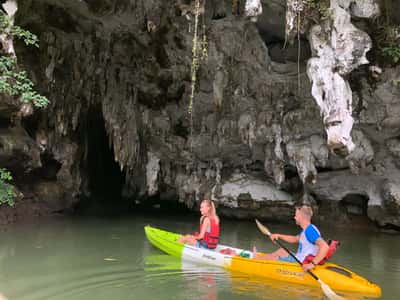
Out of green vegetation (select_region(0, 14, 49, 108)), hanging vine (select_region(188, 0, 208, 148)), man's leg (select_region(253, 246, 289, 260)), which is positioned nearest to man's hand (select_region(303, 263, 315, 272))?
man's leg (select_region(253, 246, 289, 260))

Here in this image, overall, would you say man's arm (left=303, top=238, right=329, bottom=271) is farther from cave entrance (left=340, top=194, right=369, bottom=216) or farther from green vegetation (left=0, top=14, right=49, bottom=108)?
cave entrance (left=340, top=194, right=369, bottom=216)

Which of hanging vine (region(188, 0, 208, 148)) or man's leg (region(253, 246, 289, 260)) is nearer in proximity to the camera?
man's leg (region(253, 246, 289, 260))

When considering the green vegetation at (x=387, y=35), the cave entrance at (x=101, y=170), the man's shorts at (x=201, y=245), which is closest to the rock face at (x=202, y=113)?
the green vegetation at (x=387, y=35)

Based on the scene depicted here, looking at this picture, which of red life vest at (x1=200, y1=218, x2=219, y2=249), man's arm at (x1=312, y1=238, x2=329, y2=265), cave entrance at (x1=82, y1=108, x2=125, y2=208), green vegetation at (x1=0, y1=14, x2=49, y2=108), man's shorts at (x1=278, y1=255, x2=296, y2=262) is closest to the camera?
man's arm at (x1=312, y1=238, x2=329, y2=265)

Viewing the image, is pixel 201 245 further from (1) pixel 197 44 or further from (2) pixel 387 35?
(2) pixel 387 35

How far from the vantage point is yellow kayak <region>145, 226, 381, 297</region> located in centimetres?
617

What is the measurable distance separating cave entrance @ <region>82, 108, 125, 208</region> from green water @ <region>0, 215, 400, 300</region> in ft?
20.1

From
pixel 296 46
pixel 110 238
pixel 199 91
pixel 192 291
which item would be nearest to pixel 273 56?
pixel 296 46

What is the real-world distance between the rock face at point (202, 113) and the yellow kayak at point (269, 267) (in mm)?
3368

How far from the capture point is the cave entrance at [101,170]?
17562 mm

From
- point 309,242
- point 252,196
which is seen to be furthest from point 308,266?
point 252,196

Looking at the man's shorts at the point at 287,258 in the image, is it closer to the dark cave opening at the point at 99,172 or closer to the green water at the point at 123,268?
the green water at the point at 123,268

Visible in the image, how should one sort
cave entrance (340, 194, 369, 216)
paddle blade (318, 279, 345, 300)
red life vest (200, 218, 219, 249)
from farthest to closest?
1. cave entrance (340, 194, 369, 216)
2. red life vest (200, 218, 219, 249)
3. paddle blade (318, 279, 345, 300)

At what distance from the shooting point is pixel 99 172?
21.5 meters
